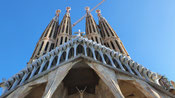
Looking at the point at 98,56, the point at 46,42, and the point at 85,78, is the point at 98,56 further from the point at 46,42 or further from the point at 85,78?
the point at 46,42

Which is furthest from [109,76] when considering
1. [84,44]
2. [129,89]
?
[84,44]

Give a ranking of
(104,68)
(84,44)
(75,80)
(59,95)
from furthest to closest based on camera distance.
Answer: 1. (84,44)
2. (75,80)
3. (59,95)
4. (104,68)

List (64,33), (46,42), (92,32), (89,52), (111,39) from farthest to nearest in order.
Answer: (92,32) → (64,33) → (111,39) → (46,42) → (89,52)

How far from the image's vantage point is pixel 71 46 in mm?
16891

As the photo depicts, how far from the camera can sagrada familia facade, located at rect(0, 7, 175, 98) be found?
12.5m

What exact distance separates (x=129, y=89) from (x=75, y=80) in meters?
4.24

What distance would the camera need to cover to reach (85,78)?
15.5 m

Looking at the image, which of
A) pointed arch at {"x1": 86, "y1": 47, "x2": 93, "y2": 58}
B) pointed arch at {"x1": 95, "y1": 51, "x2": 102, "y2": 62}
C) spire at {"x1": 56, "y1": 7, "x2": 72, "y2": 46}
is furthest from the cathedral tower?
pointed arch at {"x1": 95, "y1": 51, "x2": 102, "y2": 62}

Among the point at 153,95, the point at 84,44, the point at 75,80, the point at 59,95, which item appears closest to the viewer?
the point at 153,95

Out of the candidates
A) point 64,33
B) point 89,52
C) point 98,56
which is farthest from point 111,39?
point 98,56

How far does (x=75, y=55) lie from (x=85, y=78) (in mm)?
2166

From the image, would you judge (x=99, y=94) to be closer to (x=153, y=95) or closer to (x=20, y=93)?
(x=153, y=95)

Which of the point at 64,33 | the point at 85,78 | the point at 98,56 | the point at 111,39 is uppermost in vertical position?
the point at 64,33

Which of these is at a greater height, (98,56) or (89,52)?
(89,52)
